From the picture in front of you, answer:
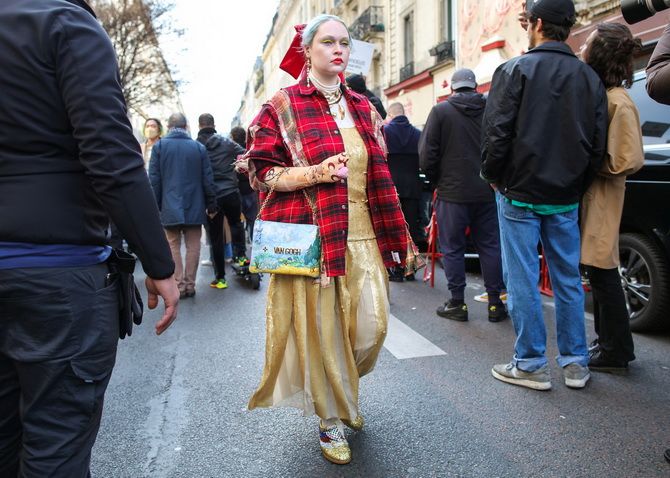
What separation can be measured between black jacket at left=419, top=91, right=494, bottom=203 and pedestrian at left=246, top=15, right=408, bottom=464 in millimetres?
2210

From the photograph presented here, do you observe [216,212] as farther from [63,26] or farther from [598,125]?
[63,26]

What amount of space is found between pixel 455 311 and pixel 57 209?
3.83 meters

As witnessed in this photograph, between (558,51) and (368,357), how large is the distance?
77.2 inches

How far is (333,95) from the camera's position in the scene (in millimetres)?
2598

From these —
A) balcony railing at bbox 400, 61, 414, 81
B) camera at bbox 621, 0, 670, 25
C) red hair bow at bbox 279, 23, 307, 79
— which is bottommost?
red hair bow at bbox 279, 23, 307, 79

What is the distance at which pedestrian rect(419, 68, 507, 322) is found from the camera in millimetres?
4746

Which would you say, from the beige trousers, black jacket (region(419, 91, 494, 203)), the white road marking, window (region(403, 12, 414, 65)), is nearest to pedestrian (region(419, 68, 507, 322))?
black jacket (region(419, 91, 494, 203))

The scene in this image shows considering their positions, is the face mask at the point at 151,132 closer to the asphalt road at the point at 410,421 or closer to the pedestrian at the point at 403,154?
the pedestrian at the point at 403,154

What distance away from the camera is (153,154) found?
610cm

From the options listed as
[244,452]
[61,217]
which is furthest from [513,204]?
[61,217]

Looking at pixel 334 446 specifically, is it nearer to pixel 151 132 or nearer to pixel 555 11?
pixel 555 11

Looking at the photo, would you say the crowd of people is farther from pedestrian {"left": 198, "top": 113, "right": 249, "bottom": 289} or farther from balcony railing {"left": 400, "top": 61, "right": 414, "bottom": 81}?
balcony railing {"left": 400, "top": 61, "right": 414, "bottom": 81}

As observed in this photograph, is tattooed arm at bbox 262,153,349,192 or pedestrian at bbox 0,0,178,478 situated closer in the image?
pedestrian at bbox 0,0,178,478

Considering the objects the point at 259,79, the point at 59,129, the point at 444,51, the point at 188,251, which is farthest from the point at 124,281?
the point at 259,79
